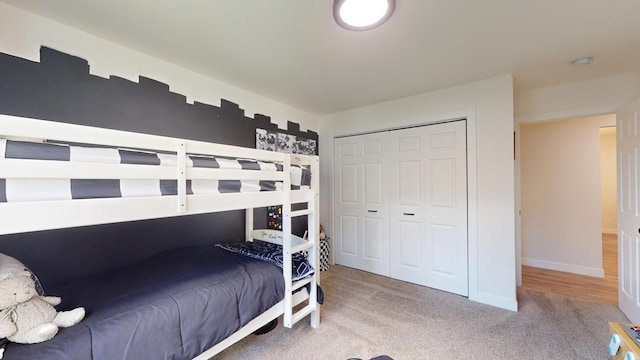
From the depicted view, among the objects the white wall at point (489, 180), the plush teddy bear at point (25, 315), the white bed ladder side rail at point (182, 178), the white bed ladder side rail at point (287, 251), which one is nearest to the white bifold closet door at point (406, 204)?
the white wall at point (489, 180)

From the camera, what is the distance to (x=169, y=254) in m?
2.01

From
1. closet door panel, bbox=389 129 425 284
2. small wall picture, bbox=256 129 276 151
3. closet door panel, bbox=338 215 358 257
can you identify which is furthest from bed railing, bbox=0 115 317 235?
closet door panel, bbox=338 215 358 257

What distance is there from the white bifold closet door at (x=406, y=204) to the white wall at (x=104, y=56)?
168 centimetres

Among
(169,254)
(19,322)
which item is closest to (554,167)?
(169,254)

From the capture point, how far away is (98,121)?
1828mm

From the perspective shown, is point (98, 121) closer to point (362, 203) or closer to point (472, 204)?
point (362, 203)

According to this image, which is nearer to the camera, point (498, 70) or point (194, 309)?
point (194, 309)

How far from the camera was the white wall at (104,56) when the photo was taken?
153cm

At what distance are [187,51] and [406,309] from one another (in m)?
3.04

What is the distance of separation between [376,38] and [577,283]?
374cm

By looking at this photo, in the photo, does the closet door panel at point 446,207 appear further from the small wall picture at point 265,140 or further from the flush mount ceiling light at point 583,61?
the small wall picture at point 265,140

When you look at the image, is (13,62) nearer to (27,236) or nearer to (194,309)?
(27,236)

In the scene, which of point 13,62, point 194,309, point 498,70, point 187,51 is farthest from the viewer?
point 498,70

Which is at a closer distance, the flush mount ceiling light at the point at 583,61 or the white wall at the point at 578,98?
the flush mount ceiling light at the point at 583,61
